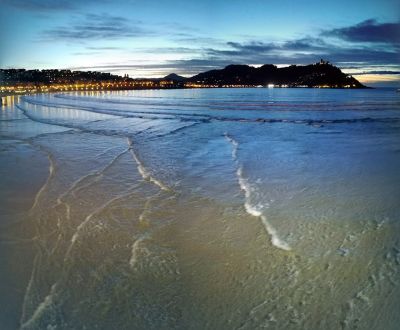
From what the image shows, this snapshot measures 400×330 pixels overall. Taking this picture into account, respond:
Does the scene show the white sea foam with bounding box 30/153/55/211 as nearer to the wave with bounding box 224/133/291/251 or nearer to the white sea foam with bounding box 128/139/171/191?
the white sea foam with bounding box 128/139/171/191

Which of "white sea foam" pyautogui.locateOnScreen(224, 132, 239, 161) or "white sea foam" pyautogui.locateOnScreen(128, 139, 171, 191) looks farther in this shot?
"white sea foam" pyautogui.locateOnScreen(224, 132, 239, 161)

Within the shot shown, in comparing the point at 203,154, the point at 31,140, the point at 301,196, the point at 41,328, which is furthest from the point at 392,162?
the point at 31,140

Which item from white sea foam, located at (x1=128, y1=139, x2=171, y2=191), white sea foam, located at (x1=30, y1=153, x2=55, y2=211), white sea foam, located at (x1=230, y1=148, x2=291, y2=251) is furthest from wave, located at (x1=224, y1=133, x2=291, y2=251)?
white sea foam, located at (x1=30, y1=153, x2=55, y2=211)

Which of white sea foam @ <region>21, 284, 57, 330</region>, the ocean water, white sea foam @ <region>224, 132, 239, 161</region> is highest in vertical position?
white sea foam @ <region>224, 132, 239, 161</region>

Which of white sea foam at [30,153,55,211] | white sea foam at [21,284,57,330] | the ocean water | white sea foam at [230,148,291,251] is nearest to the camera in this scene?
white sea foam at [21,284,57,330]

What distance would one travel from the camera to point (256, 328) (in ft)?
13.7

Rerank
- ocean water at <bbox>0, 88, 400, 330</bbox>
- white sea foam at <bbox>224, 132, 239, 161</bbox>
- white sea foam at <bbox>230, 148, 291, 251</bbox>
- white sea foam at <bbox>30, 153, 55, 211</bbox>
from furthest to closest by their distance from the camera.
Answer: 1. white sea foam at <bbox>224, 132, 239, 161</bbox>
2. white sea foam at <bbox>30, 153, 55, 211</bbox>
3. white sea foam at <bbox>230, 148, 291, 251</bbox>
4. ocean water at <bbox>0, 88, 400, 330</bbox>

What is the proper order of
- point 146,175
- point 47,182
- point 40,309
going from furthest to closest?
point 146,175 < point 47,182 < point 40,309

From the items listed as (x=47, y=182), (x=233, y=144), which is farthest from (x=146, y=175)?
(x=233, y=144)

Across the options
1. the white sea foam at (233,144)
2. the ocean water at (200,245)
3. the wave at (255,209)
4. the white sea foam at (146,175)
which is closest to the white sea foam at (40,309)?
the ocean water at (200,245)

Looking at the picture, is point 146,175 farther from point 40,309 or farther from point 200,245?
A: point 40,309

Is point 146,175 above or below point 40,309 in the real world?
above

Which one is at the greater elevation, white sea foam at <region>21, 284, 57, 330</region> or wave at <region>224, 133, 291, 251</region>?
wave at <region>224, 133, 291, 251</region>

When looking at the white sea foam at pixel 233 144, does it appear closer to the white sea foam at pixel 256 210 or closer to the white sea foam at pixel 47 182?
the white sea foam at pixel 256 210
